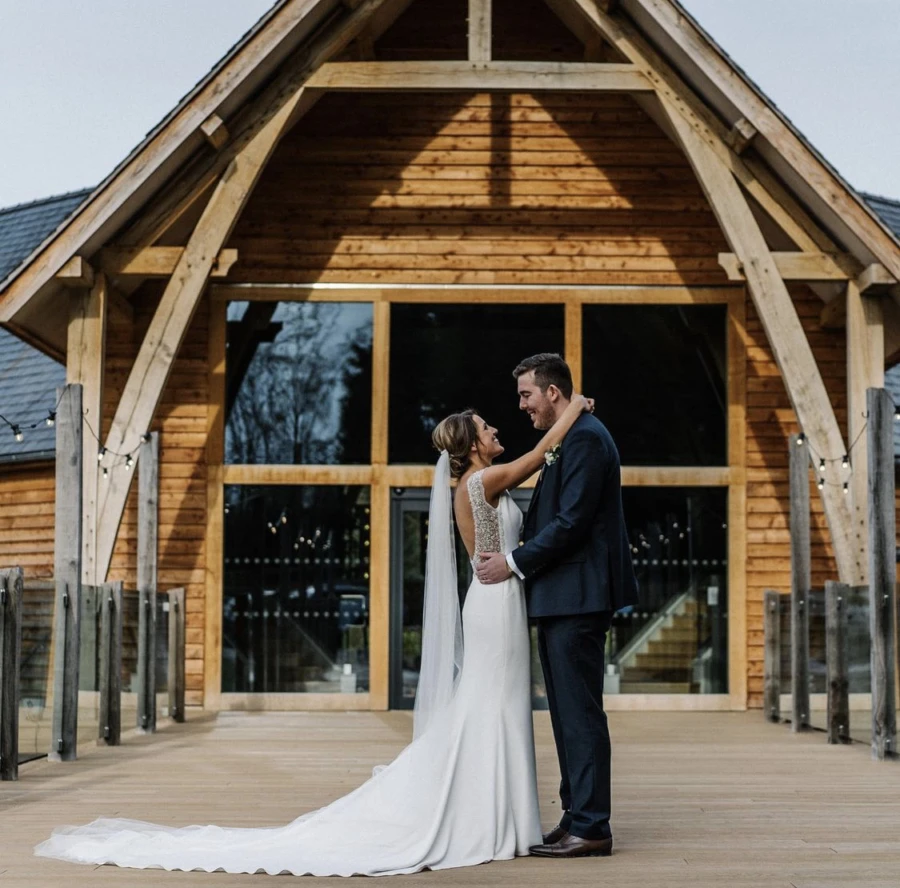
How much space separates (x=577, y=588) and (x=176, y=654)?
283 inches

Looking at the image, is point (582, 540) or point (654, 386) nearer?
point (582, 540)

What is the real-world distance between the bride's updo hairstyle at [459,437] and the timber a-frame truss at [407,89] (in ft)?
18.9

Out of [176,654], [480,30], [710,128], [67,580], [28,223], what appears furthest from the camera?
[28,223]

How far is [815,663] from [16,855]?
6.86m

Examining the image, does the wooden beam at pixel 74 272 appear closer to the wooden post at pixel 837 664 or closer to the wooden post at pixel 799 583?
the wooden post at pixel 799 583

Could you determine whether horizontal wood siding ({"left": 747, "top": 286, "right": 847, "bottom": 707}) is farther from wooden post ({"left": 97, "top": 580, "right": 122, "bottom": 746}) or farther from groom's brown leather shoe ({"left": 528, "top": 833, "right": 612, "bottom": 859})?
groom's brown leather shoe ({"left": 528, "top": 833, "right": 612, "bottom": 859})

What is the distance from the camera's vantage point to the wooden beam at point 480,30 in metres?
11.4

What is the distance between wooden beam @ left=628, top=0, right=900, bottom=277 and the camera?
36.3 feet

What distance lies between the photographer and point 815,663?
10.6 metres

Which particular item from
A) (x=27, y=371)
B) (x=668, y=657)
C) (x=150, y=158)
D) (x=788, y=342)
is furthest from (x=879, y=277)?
(x=27, y=371)

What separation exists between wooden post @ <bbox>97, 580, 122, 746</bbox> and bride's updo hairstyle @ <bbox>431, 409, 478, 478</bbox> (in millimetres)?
4601

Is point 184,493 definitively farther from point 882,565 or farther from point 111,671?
point 882,565

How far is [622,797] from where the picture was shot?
6965 millimetres

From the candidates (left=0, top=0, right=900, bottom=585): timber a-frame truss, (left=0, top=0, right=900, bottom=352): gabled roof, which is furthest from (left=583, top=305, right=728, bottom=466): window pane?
(left=0, top=0, right=900, bottom=352): gabled roof
